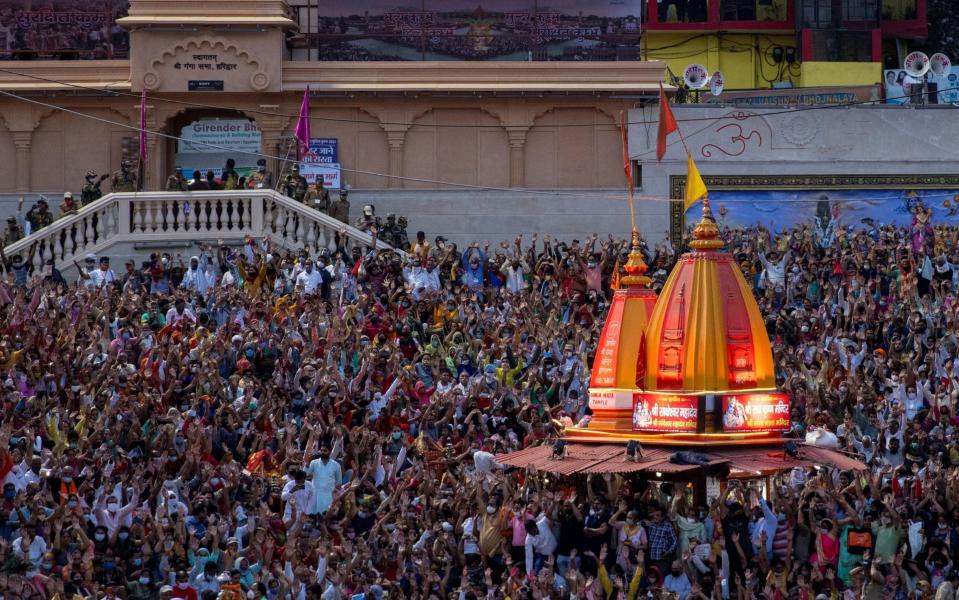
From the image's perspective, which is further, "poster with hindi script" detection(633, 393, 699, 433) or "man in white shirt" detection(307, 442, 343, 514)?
"man in white shirt" detection(307, 442, 343, 514)

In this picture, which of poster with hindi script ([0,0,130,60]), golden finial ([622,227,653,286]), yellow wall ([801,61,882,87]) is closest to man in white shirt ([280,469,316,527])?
golden finial ([622,227,653,286])

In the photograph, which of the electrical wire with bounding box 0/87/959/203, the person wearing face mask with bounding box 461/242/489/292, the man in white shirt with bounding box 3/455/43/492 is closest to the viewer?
the man in white shirt with bounding box 3/455/43/492

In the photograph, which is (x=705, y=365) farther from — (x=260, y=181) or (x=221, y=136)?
(x=221, y=136)

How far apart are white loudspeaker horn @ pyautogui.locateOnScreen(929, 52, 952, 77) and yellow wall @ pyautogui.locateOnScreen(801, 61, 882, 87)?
225 centimetres

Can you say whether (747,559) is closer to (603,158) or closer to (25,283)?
(25,283)

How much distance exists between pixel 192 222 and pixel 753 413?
66.8 feet

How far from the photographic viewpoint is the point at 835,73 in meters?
52.5

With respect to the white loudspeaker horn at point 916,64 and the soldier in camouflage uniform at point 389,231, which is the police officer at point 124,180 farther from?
the white loudspeaker horn at point 916,64

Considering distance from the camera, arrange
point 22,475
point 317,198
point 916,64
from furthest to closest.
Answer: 1. point 916,64
2. point 317,198
3. point 22,475

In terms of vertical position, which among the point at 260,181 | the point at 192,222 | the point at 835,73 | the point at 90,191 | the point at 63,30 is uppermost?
the point at 63,30

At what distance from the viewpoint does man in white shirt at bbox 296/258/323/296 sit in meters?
38.7

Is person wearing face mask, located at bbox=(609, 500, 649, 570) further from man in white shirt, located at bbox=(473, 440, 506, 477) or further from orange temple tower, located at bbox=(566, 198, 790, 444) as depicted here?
man in white shirt, located at bbox=(473, 440, 506, 477)

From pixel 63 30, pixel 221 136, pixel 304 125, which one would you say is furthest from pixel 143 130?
pixel 63 30

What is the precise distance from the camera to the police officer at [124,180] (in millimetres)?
44312
